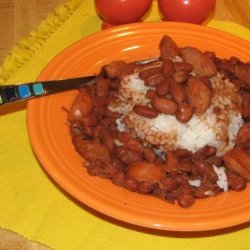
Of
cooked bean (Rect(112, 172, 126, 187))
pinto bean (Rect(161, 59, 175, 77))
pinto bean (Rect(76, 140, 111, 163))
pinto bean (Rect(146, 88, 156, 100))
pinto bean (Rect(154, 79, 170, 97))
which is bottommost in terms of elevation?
cooked bean (Rect(112, 172, 126, 187))

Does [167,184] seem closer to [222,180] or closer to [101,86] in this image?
[222,180]

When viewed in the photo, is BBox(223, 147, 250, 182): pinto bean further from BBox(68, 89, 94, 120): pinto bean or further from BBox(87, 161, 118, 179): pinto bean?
BBox(68, 89, 94, 120): pinto bean

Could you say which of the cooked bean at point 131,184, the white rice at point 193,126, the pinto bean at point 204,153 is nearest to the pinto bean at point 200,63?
the white rice at point 193,126

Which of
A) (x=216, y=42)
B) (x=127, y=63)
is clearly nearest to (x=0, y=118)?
(x=127, y=63)

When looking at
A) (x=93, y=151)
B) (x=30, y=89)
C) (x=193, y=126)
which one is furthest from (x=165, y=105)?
(x=30, y=89)

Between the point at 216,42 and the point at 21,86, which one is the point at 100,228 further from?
the point at 216,42

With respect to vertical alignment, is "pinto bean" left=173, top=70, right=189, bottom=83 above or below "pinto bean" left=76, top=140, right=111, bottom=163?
above

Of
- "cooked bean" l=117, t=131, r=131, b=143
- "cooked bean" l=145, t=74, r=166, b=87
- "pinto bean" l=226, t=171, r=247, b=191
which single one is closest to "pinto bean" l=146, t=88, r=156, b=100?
"cooked bean" l=145, t=74, r=166, b=87
